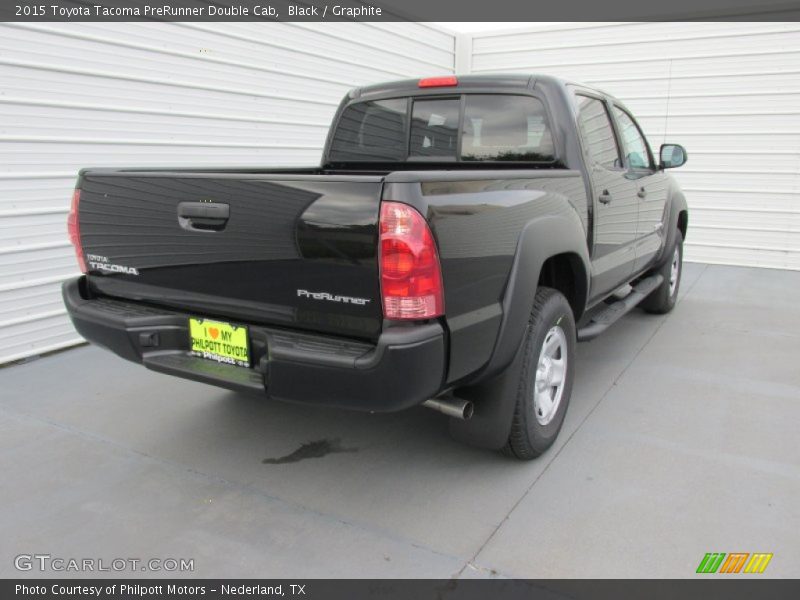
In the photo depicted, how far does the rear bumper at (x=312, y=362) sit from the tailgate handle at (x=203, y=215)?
0.40 meters

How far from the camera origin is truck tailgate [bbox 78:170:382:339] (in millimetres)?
2145

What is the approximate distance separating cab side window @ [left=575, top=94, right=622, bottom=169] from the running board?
0.94 meters

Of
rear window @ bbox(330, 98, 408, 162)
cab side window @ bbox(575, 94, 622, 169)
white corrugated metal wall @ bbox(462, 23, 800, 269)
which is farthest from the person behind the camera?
white corrugated metal wall @ bbox(462, 23, 800, 269)

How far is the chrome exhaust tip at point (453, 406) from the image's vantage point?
2523 millimetres

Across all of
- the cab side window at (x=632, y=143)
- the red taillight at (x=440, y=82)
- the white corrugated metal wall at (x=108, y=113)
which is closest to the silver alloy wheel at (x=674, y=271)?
the cab side window at (x=632, y=143)

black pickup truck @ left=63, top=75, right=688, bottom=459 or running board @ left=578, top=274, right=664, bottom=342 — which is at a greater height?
black pickup truck @ left=63, top=75, right=688, bottom=459

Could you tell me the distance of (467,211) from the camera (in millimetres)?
2293

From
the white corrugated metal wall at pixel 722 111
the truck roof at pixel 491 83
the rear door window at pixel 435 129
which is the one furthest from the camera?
the white corrugated metal wall at pixel 722 111

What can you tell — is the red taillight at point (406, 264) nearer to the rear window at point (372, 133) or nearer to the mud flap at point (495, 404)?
the mud flap at point (495, 404)

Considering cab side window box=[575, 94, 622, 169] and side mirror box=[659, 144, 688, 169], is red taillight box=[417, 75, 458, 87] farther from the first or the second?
side mirror box=[659, 144, 688, 169]

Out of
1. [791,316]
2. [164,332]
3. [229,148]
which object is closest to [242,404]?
[164,332]

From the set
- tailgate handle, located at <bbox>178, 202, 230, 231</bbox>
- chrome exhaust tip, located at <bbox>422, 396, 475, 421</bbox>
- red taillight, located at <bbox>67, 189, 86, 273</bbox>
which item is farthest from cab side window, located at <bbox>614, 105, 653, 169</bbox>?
red taillight, located at <bbox>67, 189, 86, 273</bbox>

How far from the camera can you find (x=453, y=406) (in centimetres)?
253

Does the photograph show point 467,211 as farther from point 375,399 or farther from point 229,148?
point 229,148
